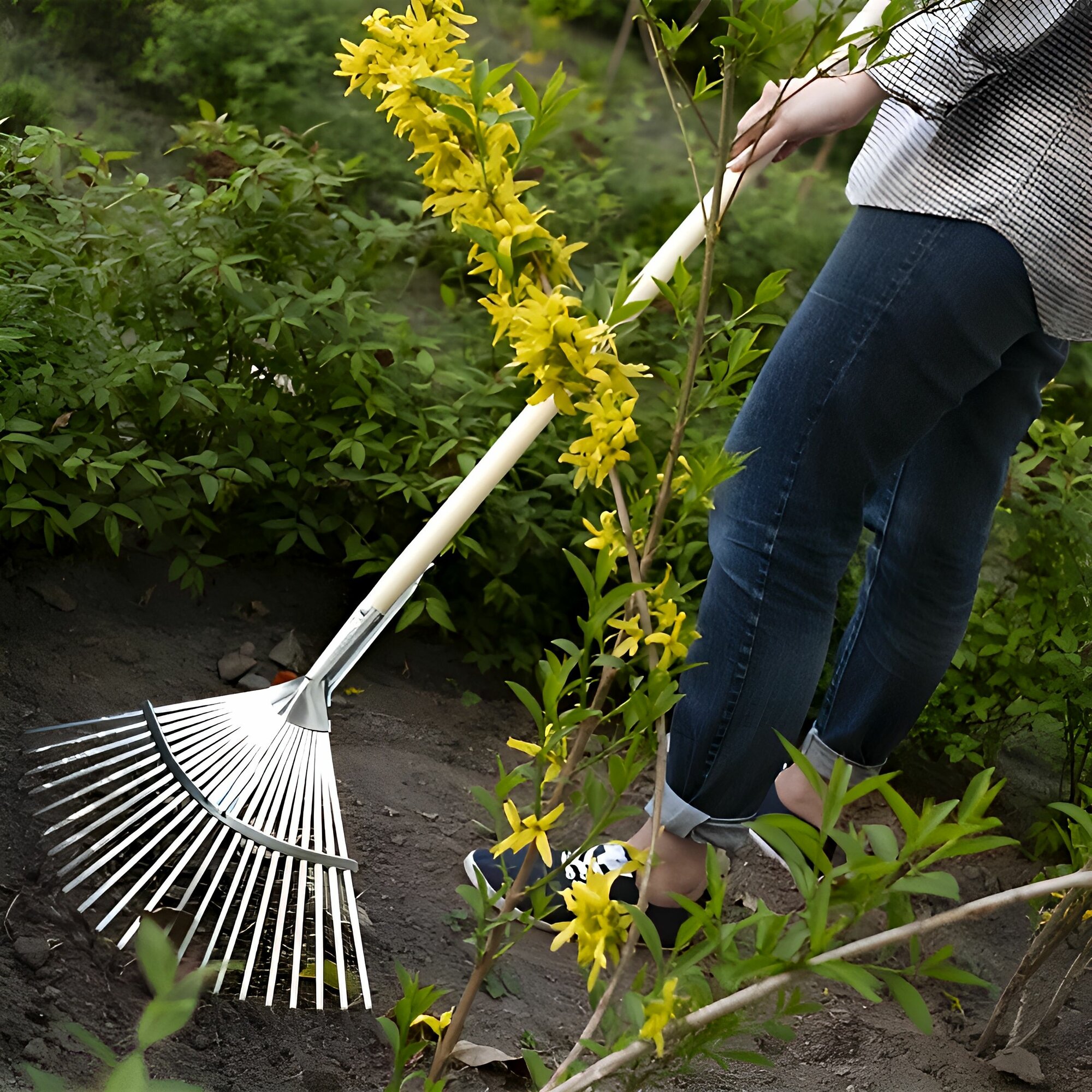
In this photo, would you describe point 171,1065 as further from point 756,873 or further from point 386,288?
point 386,288

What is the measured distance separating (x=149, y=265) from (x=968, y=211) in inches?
51.4

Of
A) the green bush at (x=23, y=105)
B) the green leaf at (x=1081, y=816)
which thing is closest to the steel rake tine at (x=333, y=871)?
the green leaf at (x=1081, y=816)

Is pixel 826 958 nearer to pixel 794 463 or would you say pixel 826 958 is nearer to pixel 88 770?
pixel 794 463

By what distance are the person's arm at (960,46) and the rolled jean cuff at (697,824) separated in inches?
35.6

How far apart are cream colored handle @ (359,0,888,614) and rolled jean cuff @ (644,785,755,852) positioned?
455mm

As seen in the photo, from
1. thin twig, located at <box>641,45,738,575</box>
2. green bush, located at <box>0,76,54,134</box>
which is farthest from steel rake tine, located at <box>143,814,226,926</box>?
green bush, located at <box>0,76,54,134</box>

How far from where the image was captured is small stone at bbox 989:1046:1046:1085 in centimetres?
149

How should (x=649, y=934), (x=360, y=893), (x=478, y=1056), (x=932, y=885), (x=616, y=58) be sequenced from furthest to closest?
(x=616, y=58), (x=360, y=893), (x=478, y=1056), (x=649, y=934), (x=932, y=885)

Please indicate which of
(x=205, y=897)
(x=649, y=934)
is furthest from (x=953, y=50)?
(x=205, y=897)

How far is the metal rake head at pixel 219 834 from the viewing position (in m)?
1.32

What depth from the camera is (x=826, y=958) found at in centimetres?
72

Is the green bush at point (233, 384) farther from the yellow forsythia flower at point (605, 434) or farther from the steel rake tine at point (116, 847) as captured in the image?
the yellow forsythia flower at point (605, 434)

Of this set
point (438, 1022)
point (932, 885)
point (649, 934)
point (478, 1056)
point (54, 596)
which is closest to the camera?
point (932, 885)

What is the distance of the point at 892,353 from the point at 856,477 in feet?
0.53
